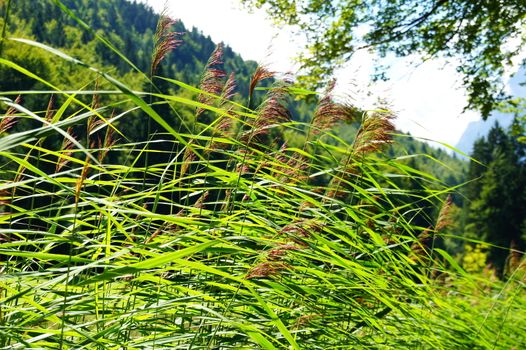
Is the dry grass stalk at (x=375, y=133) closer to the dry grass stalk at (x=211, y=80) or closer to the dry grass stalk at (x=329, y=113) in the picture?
the dry grass stalk at (x=329, y=113)

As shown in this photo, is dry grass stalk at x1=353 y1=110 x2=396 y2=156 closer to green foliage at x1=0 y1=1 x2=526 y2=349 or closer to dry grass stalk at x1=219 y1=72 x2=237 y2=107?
green foliage at x1=0 y1=1 x2=526 y2=349

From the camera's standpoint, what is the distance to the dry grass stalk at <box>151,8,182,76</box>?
1644 mm

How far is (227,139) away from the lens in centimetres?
193

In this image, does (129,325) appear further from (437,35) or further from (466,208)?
(466,208)

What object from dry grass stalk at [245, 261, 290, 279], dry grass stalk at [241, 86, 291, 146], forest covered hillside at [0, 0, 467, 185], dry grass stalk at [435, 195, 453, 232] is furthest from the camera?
forest covered hillside at [0, 0, 467, 185]

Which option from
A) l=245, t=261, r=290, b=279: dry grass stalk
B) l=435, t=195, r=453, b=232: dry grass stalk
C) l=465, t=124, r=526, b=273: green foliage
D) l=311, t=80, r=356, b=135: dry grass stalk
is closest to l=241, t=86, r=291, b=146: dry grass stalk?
l=311, t=80, r=356, b=135: dry grass stalk

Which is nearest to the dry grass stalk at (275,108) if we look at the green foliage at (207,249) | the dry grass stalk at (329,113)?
the green foliage at (207,249)

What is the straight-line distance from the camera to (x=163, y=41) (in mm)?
1673

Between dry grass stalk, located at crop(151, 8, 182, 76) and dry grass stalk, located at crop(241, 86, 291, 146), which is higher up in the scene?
dry grass stalk, located at crop(151, 8, 182, 76)

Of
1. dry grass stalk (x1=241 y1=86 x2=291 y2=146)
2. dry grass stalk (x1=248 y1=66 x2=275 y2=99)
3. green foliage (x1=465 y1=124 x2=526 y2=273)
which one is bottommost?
green foliage (x1=465 y1=124 x2=526 y2=273)

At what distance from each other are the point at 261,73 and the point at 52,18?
106205mm

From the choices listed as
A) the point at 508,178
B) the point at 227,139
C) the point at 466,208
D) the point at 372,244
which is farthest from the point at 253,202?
the point at 466,208

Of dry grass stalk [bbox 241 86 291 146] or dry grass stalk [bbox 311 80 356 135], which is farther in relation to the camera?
dry grass stalk [bbox 311 80 356 135]

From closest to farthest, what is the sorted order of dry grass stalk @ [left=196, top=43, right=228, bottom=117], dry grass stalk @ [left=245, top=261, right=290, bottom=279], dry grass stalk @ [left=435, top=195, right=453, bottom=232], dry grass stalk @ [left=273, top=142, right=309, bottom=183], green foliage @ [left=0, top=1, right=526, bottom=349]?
1. dry grass stalk @ [left=245, top=261, right=290, bottom=279]
2. green foliage @ [left=0, top=1, right=526, bottom=349]
3. dry grass stalk @ [left=196, top=43, right=228, bottom=117]
4. dry grass stalk @ [left=273, top=142, right=309, bottom=183]
5. dry grass stalk @ [left=435, top=195, right=453, bottom=232]
